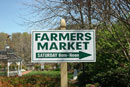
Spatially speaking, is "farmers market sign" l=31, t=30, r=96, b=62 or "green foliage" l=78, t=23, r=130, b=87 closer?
"farmers market sign" l=31, t=30, r=96, b=62


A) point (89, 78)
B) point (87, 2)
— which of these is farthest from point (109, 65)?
point (87, 2)

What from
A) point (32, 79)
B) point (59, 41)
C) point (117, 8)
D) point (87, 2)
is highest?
point (87, 2)

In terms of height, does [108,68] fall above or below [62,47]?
below

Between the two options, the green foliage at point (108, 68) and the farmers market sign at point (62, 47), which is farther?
the green foliage at point (108, 68)

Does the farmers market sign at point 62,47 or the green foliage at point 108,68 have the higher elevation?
the farmers market sign at point 62,47

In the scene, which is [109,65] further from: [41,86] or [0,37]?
[0,37]

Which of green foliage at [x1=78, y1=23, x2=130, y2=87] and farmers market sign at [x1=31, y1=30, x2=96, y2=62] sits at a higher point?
farmers market sign at [x1=31, y1=30, x2=96, y2=62]

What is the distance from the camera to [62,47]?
2.50m

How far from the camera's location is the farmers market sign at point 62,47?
8.20 ft

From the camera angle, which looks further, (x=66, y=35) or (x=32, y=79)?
(x=32, y=79)

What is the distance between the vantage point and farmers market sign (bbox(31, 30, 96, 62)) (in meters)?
2.50

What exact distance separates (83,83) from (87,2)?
7263 mm

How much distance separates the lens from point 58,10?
1052 cm

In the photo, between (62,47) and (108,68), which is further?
(108,68)
